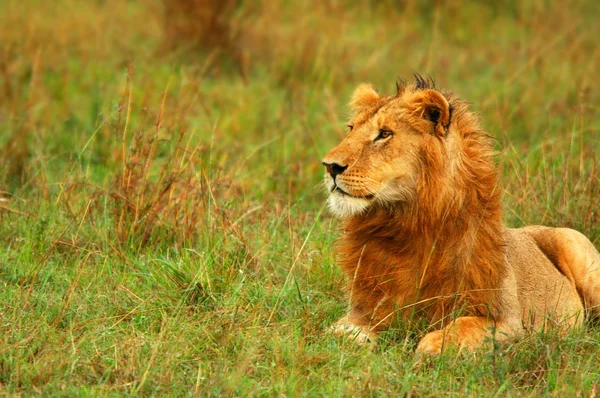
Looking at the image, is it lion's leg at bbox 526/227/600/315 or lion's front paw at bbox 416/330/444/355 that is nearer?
lion's front paw at bbox 416/330/444/355

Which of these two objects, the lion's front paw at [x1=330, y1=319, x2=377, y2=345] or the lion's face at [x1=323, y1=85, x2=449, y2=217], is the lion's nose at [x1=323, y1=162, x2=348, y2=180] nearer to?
the lion's face at [x1=323, y1=85, x2=449, y2=217]

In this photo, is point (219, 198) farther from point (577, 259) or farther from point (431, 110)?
point (577, 259)

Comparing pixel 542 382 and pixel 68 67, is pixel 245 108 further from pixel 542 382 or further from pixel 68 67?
pixel 542 382

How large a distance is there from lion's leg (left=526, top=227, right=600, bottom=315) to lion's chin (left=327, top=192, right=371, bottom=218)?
149cm

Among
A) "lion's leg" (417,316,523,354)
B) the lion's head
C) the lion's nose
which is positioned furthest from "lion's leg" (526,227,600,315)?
the lion's nose

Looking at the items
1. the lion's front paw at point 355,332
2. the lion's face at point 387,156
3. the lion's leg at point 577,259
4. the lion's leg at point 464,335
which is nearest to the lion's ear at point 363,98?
the lion's face at point 387,156

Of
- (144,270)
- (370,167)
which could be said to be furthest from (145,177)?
(370,167)

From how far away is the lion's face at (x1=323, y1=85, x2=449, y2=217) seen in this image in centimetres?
455

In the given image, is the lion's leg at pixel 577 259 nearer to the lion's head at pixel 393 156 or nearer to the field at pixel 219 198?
the field at pixel 219 198

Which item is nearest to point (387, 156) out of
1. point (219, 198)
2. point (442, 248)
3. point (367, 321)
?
point (442, 248)

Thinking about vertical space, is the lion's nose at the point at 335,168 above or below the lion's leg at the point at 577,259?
above

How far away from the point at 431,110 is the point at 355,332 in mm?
1060

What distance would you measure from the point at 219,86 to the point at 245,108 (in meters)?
0.74

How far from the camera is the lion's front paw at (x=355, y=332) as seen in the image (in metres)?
4.56
